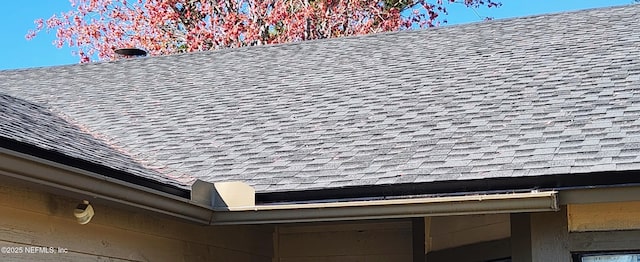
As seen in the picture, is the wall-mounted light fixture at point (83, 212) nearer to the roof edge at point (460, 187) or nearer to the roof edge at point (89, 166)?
the roof edge at point (89, 166)

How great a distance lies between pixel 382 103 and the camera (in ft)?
22.4

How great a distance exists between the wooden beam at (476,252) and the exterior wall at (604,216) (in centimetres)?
57

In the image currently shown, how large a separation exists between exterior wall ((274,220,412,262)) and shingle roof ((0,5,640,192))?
36.3 inches

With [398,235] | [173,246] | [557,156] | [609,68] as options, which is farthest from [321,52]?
[557,156]

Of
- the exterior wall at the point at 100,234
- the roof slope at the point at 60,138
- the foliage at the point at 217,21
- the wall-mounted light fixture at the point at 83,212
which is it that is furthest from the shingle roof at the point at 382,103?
the foliage at the point at 217,21

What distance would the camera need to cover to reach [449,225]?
237 inches

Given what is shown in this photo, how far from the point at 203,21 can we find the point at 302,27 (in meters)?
2.21

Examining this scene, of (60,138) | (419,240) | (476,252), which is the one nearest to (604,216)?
(476,252)

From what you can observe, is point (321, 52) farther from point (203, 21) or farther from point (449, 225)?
point (203, 21)

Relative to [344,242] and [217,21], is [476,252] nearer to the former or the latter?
[344,242]

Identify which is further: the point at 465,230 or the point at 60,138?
the point at 465,230

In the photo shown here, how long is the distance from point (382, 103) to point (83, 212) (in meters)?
2.86

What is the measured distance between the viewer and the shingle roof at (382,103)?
521 cm

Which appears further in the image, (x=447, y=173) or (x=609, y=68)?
(x=609, y=68)
